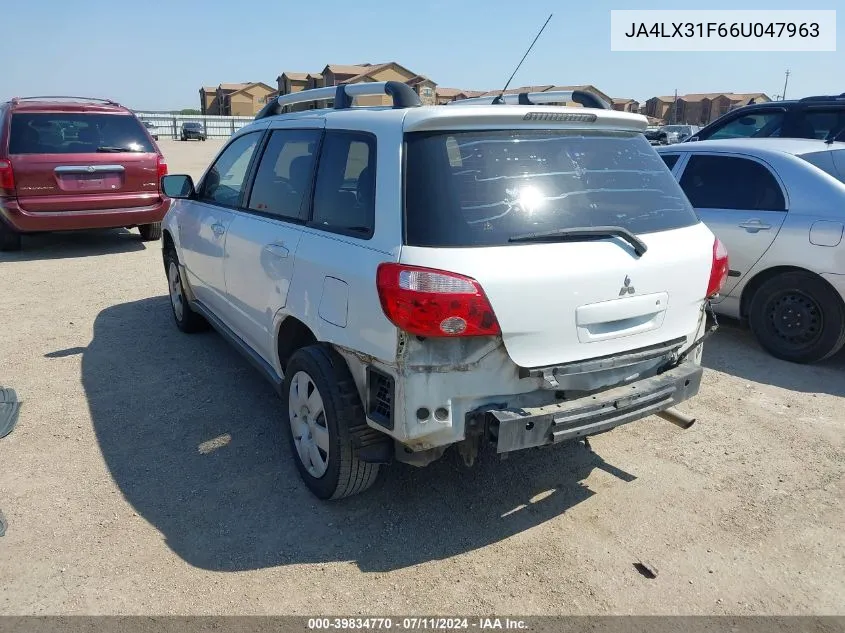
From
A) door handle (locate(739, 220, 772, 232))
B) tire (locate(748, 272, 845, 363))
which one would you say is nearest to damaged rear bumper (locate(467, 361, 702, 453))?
tire (locate(748, 272, 845, 363))

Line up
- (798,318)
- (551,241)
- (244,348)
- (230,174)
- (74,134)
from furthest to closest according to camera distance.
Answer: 1. (74,134)
2. (798,318)
3. (230,174)
4. (244,348)
5. (551,241)

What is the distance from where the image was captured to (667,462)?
371cm

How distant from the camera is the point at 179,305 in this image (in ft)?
18.8

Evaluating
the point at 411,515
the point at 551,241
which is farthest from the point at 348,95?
the point at 411,515

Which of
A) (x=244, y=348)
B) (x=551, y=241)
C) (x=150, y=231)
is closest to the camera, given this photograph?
(x=551, y=241)

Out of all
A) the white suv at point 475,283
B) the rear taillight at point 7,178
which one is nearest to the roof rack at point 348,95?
the white suv at point 475,283

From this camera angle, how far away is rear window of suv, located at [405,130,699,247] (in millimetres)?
2631

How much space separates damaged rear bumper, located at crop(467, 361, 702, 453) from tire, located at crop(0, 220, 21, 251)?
8.63 m

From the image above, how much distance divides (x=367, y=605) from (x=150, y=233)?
8.75m

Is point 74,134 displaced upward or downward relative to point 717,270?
upward

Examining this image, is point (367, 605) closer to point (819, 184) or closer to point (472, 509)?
point (472, 509)

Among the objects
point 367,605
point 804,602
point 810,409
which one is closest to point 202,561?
point 367,605

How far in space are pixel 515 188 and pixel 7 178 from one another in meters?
7.82

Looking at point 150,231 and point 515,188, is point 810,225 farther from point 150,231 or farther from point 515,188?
point 150,231
